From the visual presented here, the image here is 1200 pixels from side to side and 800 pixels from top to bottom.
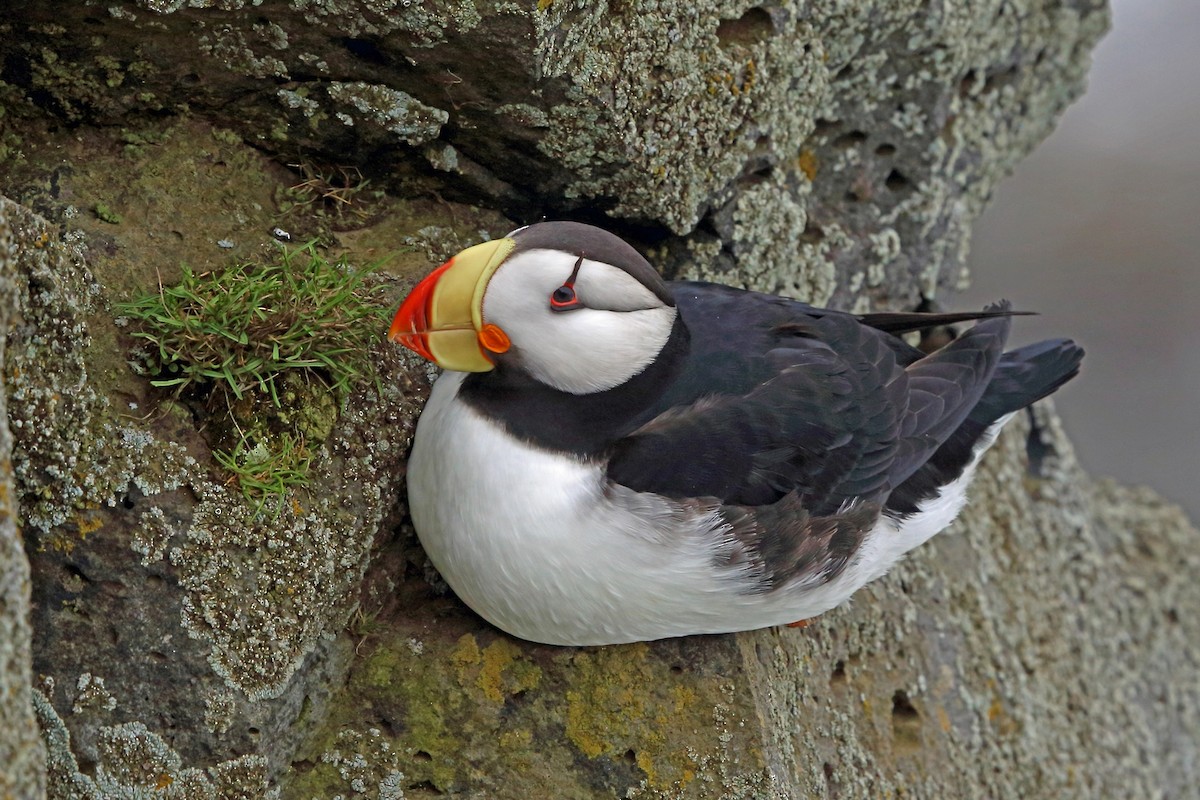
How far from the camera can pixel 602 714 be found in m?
3.03

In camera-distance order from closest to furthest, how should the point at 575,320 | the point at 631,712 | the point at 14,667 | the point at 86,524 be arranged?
the point at 14,667 < the point at 86,524 < the point at 575,320 < the point at 631,712

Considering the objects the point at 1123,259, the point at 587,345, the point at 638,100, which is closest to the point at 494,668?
the point at 587,345

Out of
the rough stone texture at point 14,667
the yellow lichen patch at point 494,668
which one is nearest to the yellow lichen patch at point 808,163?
the yellow lichen patch at point 494,668

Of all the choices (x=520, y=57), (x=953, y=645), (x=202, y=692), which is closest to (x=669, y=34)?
(x=520, y=57)

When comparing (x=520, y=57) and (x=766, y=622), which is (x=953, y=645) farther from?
(x=520, y=57)

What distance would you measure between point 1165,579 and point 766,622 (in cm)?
411

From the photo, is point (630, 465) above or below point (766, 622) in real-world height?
above

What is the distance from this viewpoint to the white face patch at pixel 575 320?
2.63 metres

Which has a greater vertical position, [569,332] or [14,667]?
[569,332]

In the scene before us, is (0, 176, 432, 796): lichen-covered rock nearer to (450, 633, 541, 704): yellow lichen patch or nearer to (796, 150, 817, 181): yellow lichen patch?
(450, 633, 541, 704): yellow lichen patch

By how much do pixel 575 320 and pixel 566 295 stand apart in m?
0.06

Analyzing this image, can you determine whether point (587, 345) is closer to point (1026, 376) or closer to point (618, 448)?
point (618, 448)

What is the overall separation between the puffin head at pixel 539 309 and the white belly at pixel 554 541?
0.20 metres

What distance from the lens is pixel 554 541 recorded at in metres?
2.72
